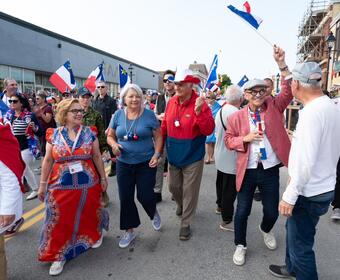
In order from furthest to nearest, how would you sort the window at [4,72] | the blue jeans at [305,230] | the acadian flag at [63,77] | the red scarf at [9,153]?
1. the window at [4,72]
2. the acadian flag at [63,77]
3. the blue jeans at [305,230]
4. the red scarf at [9,153]

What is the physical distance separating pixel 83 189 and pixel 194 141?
4.56ft

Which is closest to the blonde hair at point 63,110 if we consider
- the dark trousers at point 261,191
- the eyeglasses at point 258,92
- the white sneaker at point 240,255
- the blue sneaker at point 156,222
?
the blue sneaker at point 156,222

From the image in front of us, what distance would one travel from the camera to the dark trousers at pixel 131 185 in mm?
3412

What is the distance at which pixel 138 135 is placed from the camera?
333cm

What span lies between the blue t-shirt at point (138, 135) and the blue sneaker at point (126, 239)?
90 centimetres

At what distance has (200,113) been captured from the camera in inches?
132

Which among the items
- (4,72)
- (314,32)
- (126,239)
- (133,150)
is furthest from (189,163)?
(314,32)

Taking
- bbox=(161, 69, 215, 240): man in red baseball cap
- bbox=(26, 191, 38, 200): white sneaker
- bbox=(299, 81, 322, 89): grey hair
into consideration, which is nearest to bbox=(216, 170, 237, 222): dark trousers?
bbox=(161, 69, 215, 240): man in red baseball cap

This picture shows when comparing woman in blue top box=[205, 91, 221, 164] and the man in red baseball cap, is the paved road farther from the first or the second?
woman in blue top box=[205, 91, 221, 164]

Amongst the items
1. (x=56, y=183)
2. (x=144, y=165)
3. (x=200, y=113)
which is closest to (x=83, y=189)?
(x=56, y=183)

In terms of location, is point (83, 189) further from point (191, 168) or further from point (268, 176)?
point (268, 176)

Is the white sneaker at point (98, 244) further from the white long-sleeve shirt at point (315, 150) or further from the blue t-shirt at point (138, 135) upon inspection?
Result: the white long-sleeve shirt at point (315, 150)

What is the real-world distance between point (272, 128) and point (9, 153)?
2306mm

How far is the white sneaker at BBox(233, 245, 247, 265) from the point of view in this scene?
302 cm
